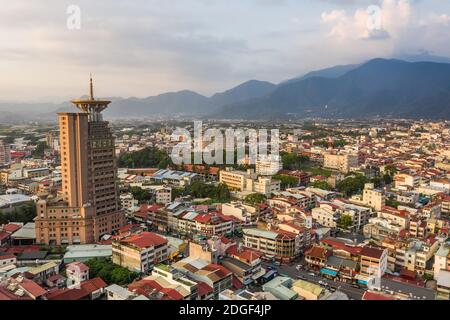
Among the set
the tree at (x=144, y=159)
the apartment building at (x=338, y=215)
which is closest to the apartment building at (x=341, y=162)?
the apartment building at (x=338, y=215)

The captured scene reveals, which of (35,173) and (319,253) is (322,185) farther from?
A: (35,173)

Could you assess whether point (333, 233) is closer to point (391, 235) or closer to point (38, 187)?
point (391, 235)

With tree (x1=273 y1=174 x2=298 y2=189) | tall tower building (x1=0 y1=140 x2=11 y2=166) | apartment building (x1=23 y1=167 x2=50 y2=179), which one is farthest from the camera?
tall tower building (x1=0 y1=140 x2=11 y2=166)

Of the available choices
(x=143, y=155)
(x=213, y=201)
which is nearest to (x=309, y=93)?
(x=143, y=155)

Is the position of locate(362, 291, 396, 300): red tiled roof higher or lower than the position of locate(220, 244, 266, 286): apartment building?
higher

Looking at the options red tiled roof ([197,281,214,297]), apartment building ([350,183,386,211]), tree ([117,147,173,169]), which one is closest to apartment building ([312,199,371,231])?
apartment building ([350,183,386,211])

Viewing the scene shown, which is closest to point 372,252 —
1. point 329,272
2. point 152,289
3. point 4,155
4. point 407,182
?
point 329,272

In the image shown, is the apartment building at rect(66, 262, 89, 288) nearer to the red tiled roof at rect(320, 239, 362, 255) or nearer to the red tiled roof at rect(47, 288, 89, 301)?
the red tiled roof at rect(47, 288, 89, 301)
